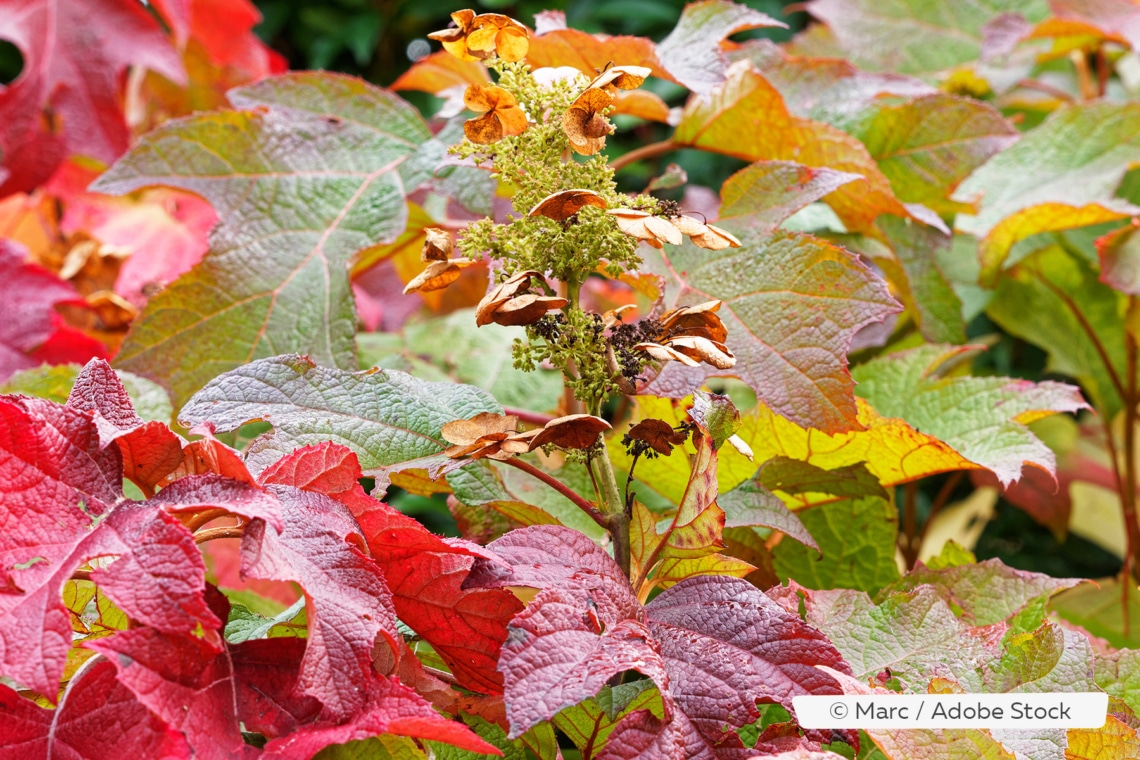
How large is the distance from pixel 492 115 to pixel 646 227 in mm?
100

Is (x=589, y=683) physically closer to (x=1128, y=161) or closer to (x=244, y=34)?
(x=1128, y=161)

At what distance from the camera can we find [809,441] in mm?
565

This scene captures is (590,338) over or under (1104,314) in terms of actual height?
over

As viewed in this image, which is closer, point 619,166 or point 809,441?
point 809,441

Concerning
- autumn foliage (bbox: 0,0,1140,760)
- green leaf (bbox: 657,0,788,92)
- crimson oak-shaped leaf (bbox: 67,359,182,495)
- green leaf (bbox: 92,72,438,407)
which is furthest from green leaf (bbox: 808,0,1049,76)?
crimson oak-shaped leaf (bbox: 67,359,182,495)

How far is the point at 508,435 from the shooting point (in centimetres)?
42

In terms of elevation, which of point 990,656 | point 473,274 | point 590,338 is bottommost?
point 473,274

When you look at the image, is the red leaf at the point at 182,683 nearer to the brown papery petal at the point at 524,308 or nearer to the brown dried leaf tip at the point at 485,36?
the brown papery petal at the point at 524,308

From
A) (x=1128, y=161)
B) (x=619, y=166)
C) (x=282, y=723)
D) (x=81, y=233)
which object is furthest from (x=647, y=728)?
(x=81, y=233)

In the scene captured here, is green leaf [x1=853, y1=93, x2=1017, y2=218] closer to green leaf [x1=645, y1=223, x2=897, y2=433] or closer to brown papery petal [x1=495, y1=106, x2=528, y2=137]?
green leaf [x1=645, y1=223, x2=897, y2=433]

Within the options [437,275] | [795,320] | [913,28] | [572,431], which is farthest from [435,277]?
[913,28]

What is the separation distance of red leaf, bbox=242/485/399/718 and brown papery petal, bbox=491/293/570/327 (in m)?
0.11

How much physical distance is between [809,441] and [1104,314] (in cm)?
54

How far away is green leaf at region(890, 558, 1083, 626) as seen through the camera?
0.52 meters
